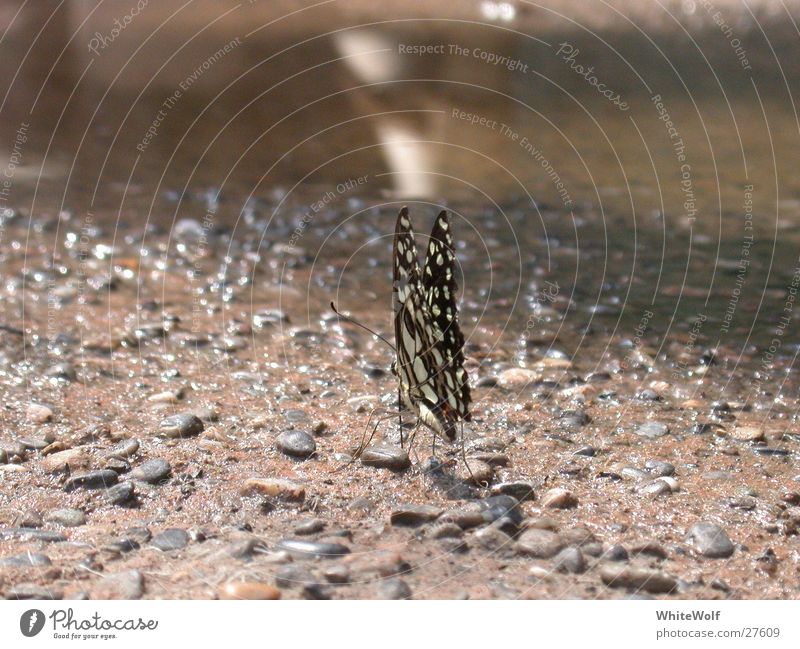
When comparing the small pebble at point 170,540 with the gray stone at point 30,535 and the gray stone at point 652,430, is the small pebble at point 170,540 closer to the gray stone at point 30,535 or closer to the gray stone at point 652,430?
the gray stone at point 30,535

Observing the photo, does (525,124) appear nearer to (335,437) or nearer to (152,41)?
(152,41)

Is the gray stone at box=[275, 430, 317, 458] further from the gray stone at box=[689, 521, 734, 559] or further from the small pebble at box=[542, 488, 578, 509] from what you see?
the gray stone at box=[689, 521, 734, 559]

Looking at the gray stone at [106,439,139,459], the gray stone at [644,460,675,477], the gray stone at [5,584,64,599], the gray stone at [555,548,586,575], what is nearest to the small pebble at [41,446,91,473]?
the gray stone at [106,439,139,459]

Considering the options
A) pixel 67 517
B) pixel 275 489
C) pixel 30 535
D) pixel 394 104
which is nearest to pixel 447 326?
pixel 275 489

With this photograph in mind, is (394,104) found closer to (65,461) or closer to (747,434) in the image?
(747,434)

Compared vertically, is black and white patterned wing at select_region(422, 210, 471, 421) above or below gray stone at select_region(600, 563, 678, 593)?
above

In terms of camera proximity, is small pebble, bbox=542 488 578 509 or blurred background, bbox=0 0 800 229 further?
blurred background, bbox=0 0 800 229

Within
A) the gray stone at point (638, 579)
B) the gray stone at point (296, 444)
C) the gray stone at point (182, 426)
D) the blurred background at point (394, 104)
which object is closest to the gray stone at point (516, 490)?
the gray stone at point (638, 579)
